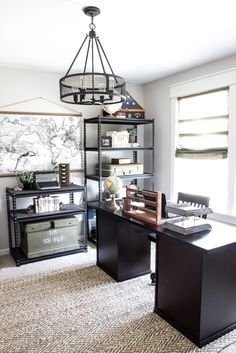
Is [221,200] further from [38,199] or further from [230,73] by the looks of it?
[38,199]

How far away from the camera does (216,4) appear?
1976 mm

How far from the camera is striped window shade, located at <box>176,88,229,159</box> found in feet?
10.8

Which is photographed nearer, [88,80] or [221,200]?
[88,80]

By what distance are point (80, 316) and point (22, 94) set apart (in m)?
2.73

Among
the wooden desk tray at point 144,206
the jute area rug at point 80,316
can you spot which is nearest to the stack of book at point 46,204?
the jute area rug at point 80,316

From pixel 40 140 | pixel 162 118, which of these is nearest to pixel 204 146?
pixel 162 118

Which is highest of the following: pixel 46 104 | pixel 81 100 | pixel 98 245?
pixel 46 104

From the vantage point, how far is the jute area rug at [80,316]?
198 centimetres

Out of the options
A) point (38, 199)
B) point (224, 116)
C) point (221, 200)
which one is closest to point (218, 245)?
point (221, 200)

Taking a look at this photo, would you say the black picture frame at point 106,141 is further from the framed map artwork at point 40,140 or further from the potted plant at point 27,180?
the potted plant at point 27,180

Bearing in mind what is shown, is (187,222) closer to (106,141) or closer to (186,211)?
(186,211)

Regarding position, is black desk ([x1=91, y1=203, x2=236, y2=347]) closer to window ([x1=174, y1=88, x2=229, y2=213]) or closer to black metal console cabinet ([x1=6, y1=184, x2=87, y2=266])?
window ([x1=174, y1=88, x2=229, y2=213])

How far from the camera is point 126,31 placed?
7.96 ft

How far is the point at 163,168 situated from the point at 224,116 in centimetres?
124
